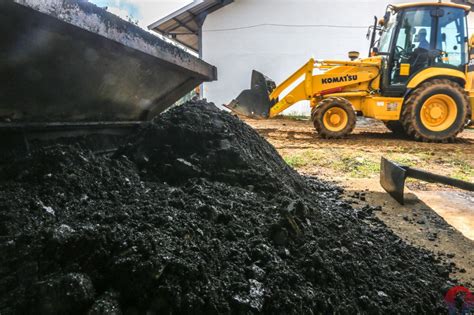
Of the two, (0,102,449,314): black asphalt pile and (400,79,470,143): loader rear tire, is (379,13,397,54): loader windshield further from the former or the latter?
(0,102,449,314): black asphalt pile

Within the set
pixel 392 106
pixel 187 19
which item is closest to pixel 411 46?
pixel 392 106

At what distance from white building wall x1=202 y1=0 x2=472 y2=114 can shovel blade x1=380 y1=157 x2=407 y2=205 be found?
35.9 ft

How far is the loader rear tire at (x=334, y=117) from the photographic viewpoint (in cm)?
782

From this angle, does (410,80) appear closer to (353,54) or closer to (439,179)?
(353,54)

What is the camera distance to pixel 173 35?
16234 millimetres

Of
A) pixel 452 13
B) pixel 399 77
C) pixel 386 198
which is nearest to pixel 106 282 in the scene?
pixel 386 198

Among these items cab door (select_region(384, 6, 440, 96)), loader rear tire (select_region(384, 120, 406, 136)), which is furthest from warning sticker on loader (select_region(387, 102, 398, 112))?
loader rear tire (select_region(384, 120, 406, 136))

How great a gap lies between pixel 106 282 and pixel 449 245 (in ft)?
7.56

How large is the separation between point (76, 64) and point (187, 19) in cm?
1390

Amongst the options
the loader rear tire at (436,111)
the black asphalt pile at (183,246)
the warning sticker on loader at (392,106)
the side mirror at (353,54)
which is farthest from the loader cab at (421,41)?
the black asphalt pile at (183,246)

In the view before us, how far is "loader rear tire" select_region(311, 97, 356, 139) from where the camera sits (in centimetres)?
782

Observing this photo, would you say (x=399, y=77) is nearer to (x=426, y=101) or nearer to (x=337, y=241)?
(x=426, y=101)

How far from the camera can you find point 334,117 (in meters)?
8.07

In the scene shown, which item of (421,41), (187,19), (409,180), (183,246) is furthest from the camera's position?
(187,19)
